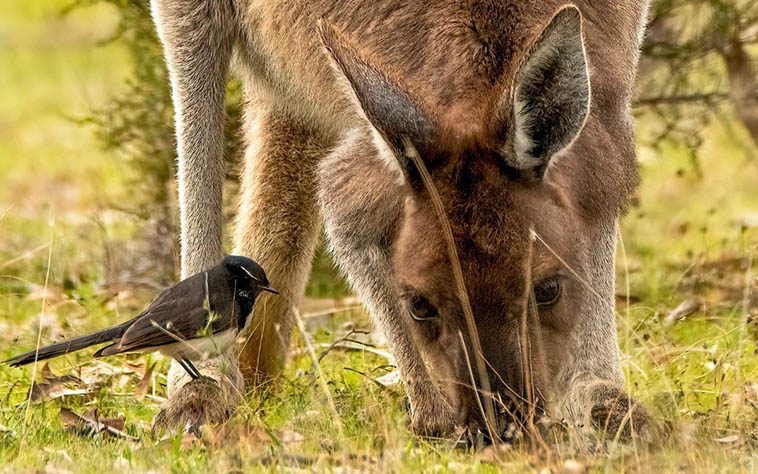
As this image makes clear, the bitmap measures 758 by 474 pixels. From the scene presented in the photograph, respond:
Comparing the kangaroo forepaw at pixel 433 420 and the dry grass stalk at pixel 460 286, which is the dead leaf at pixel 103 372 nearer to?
the kangaroo forepaw at pixel 433 420

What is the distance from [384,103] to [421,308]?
625mm

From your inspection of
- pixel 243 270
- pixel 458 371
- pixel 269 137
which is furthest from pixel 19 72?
pixel 458 371

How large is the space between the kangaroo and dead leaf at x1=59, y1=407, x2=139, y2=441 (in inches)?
8.9

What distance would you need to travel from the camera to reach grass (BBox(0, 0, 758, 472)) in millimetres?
3598

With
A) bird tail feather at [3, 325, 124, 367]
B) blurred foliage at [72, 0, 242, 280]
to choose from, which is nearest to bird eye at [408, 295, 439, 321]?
bird tail feather at [3, 325, 124, 367]

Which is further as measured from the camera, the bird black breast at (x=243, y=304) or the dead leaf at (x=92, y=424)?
the bird black breast at (x=243, y=304)

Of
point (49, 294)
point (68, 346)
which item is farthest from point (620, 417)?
point (49, 294)

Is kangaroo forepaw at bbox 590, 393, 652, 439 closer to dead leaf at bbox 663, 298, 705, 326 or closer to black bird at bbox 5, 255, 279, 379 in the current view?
black bird at bbox 5, 255, 279, 379

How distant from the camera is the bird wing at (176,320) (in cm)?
417

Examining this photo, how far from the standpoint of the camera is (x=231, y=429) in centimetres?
404

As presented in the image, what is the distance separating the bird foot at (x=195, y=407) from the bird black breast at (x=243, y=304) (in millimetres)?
256

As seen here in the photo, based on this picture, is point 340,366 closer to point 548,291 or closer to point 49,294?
point 548,291

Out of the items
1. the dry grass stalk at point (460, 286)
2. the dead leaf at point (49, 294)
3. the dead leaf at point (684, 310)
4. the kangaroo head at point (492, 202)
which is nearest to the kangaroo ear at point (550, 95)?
the kangaroo head at point (492, 202)

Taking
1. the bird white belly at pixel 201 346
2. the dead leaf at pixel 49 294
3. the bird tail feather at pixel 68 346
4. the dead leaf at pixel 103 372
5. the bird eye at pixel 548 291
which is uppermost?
the bird eye at pixel 548 291
